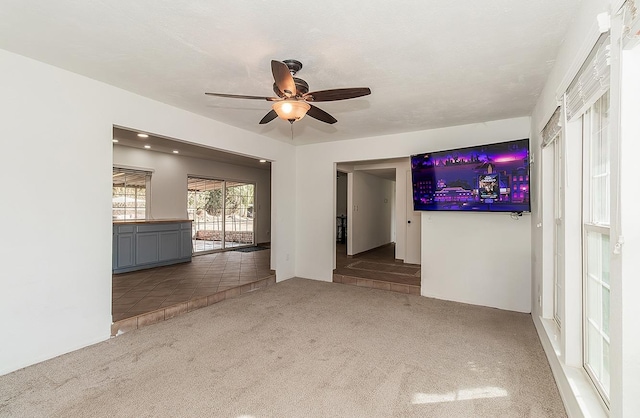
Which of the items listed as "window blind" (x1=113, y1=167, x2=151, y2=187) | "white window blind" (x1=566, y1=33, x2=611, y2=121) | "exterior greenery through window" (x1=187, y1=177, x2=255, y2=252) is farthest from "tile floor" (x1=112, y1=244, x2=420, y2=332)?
"white window blind" (x1=566, y1=33, x2=611, y2=121)

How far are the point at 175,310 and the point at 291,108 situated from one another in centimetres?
279

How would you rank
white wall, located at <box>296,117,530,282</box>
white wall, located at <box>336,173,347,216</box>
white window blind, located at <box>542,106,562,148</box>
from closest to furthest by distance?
white window blind, located at <box>542,106,562,148</box> < white wall, located at <box>296,117,530,282</box> < white wall, located at <box>336,173,347,216</box>

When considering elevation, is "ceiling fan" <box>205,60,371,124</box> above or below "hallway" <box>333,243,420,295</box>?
above

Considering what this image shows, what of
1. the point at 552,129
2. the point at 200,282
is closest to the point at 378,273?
the point at 200,282

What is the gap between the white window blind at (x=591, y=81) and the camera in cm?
135

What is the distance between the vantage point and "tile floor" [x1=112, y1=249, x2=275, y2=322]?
11.8 feet

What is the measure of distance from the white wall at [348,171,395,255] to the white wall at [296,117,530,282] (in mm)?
1863

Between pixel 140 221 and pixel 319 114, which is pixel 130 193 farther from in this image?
pixel 319 114

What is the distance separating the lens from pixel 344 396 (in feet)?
6.64

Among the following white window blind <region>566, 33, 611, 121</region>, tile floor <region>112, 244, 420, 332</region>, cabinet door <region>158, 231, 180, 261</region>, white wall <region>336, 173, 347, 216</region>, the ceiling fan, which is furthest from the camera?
white wall <region>336, 173, 347, 216</region>

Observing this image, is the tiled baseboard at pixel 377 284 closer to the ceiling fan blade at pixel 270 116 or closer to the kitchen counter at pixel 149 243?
the ceiling fan blade at pixel 270 116

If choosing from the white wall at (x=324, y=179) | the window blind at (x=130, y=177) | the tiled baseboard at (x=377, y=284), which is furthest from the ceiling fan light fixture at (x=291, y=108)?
the window blind at (x=130, y=177)

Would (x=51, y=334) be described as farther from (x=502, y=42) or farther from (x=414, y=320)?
(x=502, y=42)

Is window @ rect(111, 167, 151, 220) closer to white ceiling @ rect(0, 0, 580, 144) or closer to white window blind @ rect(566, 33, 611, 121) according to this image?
white ceiling @ rect(0, 0, 580, 144)
